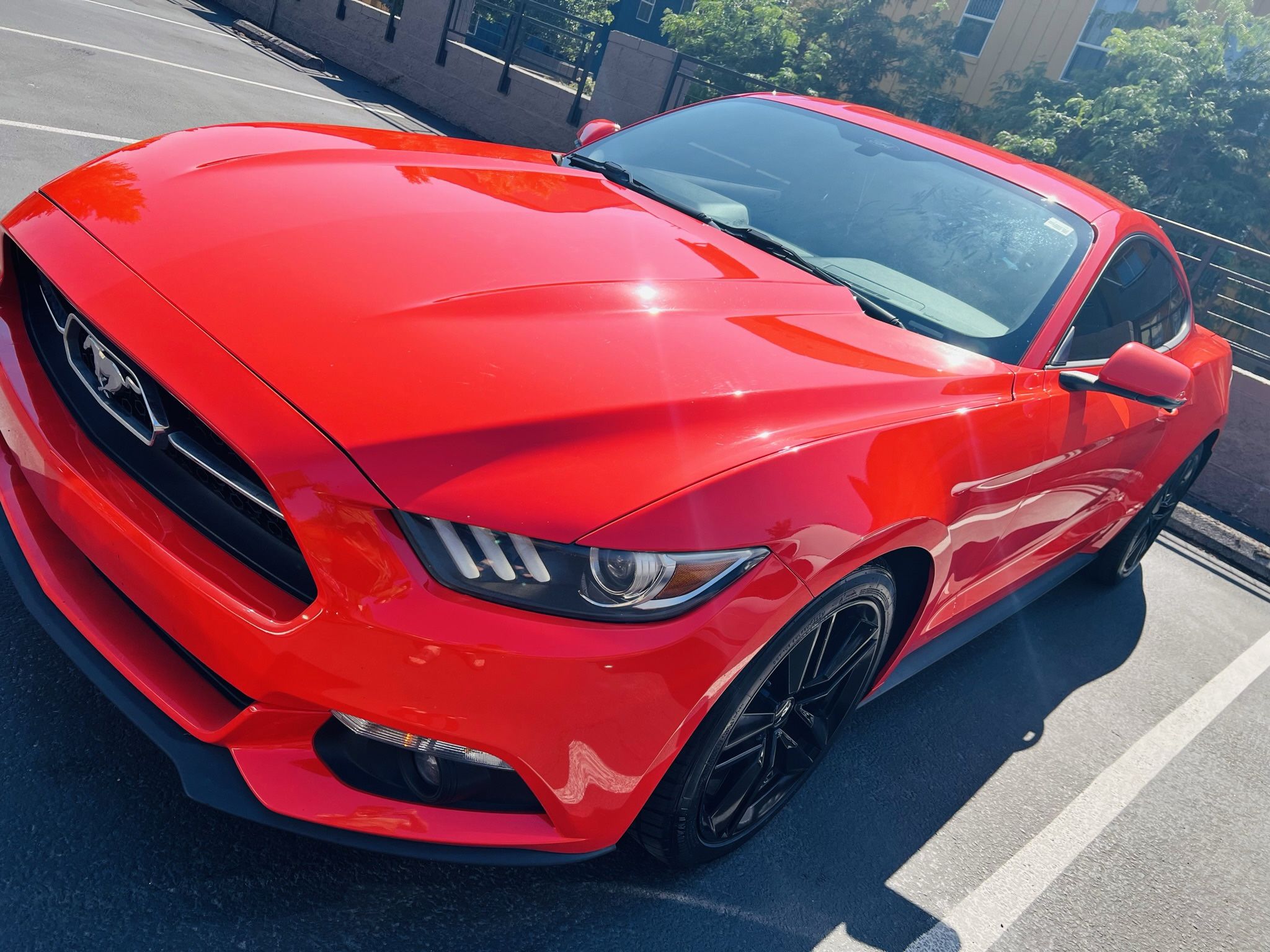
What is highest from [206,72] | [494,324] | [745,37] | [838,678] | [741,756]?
[745,37]

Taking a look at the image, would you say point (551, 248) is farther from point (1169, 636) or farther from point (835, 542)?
point (1169, 636)

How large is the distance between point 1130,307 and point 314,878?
3218mm

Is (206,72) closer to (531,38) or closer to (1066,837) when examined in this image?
(531,38)

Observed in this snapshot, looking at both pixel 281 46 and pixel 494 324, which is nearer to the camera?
pixel 494 324

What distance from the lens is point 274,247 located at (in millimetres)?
2117

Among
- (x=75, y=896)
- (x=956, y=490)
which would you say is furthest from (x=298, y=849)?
(x=956, y=490)

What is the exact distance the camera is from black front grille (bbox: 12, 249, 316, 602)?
69.2 inches

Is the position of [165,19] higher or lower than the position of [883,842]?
lower

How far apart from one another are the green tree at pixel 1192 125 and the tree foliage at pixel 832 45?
4661 mm

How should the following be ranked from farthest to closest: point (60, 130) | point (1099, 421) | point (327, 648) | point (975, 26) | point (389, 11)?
point (975, 26) → point (389, 11) → point (60, 130) → point (1099, 421) → point (327, 648)

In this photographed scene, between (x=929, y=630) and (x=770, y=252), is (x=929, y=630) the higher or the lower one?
the lower one

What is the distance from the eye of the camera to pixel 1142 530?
15.7 feet

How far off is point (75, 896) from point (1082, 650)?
3.82m

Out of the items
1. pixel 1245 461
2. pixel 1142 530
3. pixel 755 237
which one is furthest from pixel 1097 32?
pixel 755 237
